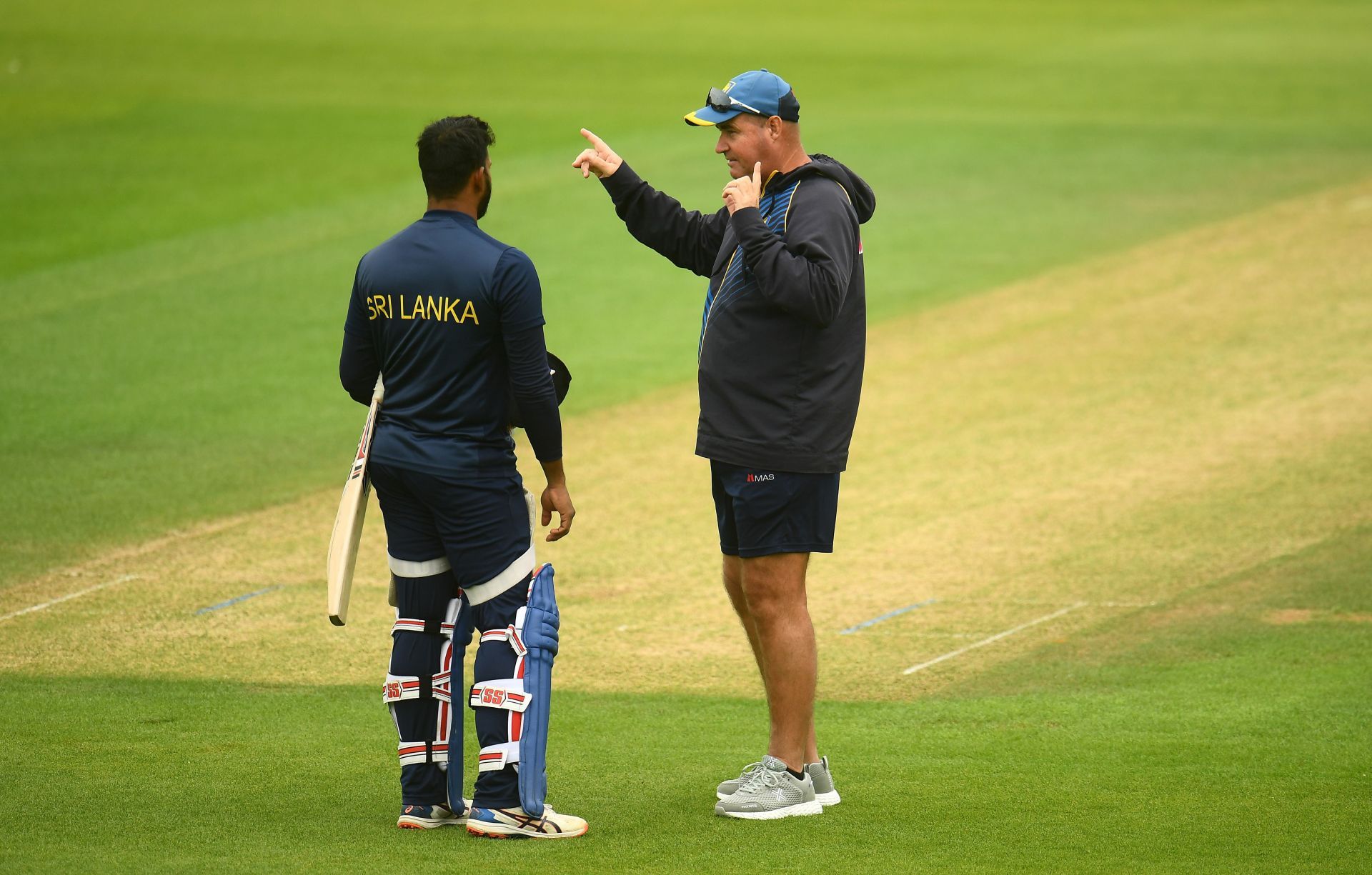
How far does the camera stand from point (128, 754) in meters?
6.27

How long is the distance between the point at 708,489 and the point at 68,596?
3890mm

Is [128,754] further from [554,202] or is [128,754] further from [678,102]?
[678,102]

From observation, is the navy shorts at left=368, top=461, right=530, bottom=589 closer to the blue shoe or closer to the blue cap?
the blue shoe

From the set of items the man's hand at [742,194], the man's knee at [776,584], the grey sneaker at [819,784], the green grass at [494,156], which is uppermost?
the green grass at [494,156]

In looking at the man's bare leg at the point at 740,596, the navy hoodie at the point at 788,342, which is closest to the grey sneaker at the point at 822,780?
the man's bare leg at the point at 740,596

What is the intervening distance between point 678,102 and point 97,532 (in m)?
17.3

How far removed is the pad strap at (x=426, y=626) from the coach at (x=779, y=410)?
943 millimetres

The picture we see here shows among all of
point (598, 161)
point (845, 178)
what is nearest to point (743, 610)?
point (845, 178)

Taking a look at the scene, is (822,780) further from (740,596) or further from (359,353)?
(359,353)

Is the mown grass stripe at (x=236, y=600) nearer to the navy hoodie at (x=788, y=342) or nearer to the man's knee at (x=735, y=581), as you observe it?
the man's knee at (x=735, y=581)

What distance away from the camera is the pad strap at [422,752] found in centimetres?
560

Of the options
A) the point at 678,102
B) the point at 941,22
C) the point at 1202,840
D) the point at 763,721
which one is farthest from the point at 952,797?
the point at 941,22

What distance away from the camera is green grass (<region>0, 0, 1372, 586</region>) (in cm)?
1274

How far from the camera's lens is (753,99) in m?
5.88
